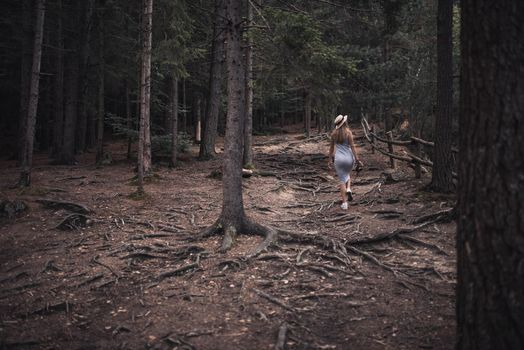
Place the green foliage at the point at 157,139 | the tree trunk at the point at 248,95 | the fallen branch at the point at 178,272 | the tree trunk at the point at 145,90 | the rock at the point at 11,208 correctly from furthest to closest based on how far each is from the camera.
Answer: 1. the green foliage at the point at 157,139
2. the tree trunk at the point at 248,95
3. the tree trunk at the point at 145,90
4. the rock at the point at 11,208
5. the fallen branch at the point at 178,272

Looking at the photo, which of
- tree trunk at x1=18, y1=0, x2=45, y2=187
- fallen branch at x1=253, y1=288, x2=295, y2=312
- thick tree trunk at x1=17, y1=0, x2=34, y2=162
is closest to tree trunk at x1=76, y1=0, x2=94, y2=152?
thick tree trunk at x1=17, y1=0, x2=34, y2=162

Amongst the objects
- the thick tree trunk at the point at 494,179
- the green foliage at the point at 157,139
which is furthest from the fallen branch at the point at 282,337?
the green foliage at the point at 157,139

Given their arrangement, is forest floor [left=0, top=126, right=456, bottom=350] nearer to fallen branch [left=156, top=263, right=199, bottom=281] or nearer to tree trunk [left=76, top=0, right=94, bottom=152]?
fallen branch [left=156, top=263, right=199, bottom=281]

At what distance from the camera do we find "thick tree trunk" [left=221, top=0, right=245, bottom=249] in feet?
24.0

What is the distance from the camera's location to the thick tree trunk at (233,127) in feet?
24.0

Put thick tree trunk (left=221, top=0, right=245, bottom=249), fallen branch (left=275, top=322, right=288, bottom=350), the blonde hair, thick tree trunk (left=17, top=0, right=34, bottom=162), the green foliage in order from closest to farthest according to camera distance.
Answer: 1. fallen branch (left=275, top=322, right=288, bottom=350)
2. thick tree trunk (left=221, top=0, right=245, bottom=249)
3. the blonde hair
4. the green foliage
5. thick tree trunk (left=17, top=0, right=34, bottom=162)

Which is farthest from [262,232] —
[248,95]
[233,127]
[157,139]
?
[157,139]

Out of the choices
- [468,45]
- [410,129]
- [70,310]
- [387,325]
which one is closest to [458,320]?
[387,325]

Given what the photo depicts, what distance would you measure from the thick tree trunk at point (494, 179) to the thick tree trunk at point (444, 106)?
6346 millimetres

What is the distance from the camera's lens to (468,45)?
318 centimetres

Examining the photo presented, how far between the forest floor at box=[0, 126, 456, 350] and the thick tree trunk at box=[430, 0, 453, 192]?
2.13 ft

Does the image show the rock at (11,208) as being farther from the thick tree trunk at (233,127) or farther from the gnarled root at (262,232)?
the gnarled root at (262,232)

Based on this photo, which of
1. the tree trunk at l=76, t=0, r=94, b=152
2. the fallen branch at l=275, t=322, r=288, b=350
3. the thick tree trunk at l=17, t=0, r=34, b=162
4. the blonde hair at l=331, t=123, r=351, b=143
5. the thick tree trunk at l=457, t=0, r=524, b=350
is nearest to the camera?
the thick tree trunk at l=457, t=0, r=524, b=350

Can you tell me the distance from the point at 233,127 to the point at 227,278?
2855mm
